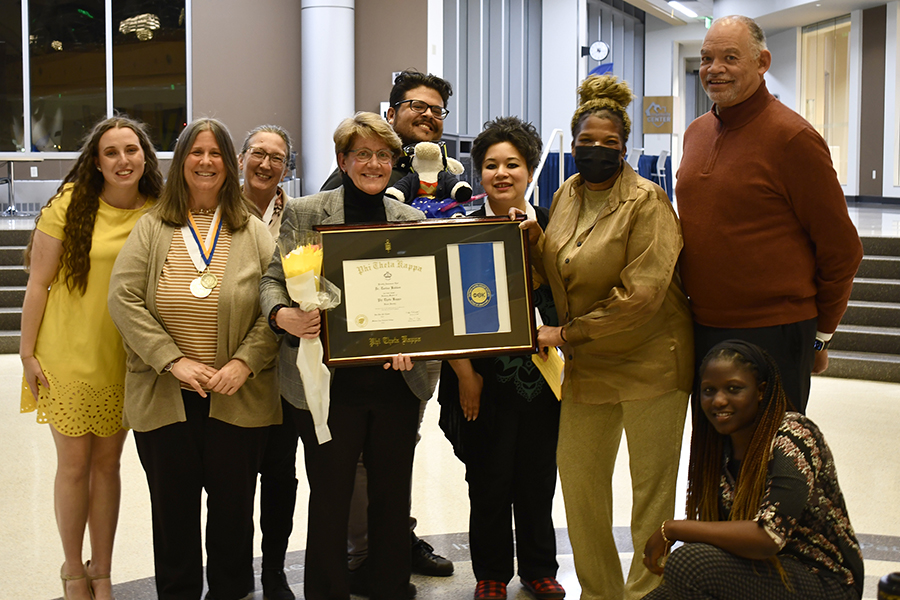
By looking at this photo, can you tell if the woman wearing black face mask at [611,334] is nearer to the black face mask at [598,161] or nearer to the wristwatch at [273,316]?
the black face mask at [598,161]

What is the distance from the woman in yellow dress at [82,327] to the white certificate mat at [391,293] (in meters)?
0.80

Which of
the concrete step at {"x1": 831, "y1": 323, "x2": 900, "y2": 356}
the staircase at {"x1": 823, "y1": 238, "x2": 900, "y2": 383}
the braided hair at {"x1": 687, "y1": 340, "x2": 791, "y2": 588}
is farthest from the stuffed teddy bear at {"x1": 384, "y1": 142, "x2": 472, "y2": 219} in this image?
the concrete step at {"x1": 831, "y1": 323, "x2": 900, "y2": 356}

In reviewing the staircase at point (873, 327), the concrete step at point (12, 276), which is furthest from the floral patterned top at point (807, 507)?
the concrete step at point (12, 276)

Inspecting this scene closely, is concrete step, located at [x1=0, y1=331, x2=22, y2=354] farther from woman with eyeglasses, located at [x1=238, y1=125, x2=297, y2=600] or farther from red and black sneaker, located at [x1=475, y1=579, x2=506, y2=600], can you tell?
red and black sneaker, located at [x1=475, y1=579, x2=506, y2=600]

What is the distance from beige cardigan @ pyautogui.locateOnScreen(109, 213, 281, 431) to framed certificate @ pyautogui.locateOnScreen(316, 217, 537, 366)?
1.03 feet

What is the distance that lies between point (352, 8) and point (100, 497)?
9.03 metres

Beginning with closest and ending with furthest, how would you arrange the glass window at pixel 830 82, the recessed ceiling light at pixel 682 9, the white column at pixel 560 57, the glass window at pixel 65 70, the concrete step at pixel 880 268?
the concrete step at pixel 880 268
the glass window at pixel 65 70
the white column at pixel 560 57
the glass window at pixel 830 82
the recessed ceiling light at pixel 682 9

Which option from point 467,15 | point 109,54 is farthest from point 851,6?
point 109,54

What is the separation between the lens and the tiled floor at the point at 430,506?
291cm

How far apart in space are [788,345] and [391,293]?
111cm

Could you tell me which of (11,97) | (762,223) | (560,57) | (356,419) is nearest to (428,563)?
(356,419)

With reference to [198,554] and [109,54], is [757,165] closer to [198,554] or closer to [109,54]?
[198,554]

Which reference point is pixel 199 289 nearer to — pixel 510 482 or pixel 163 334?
pixel 163 334

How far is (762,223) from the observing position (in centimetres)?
233
